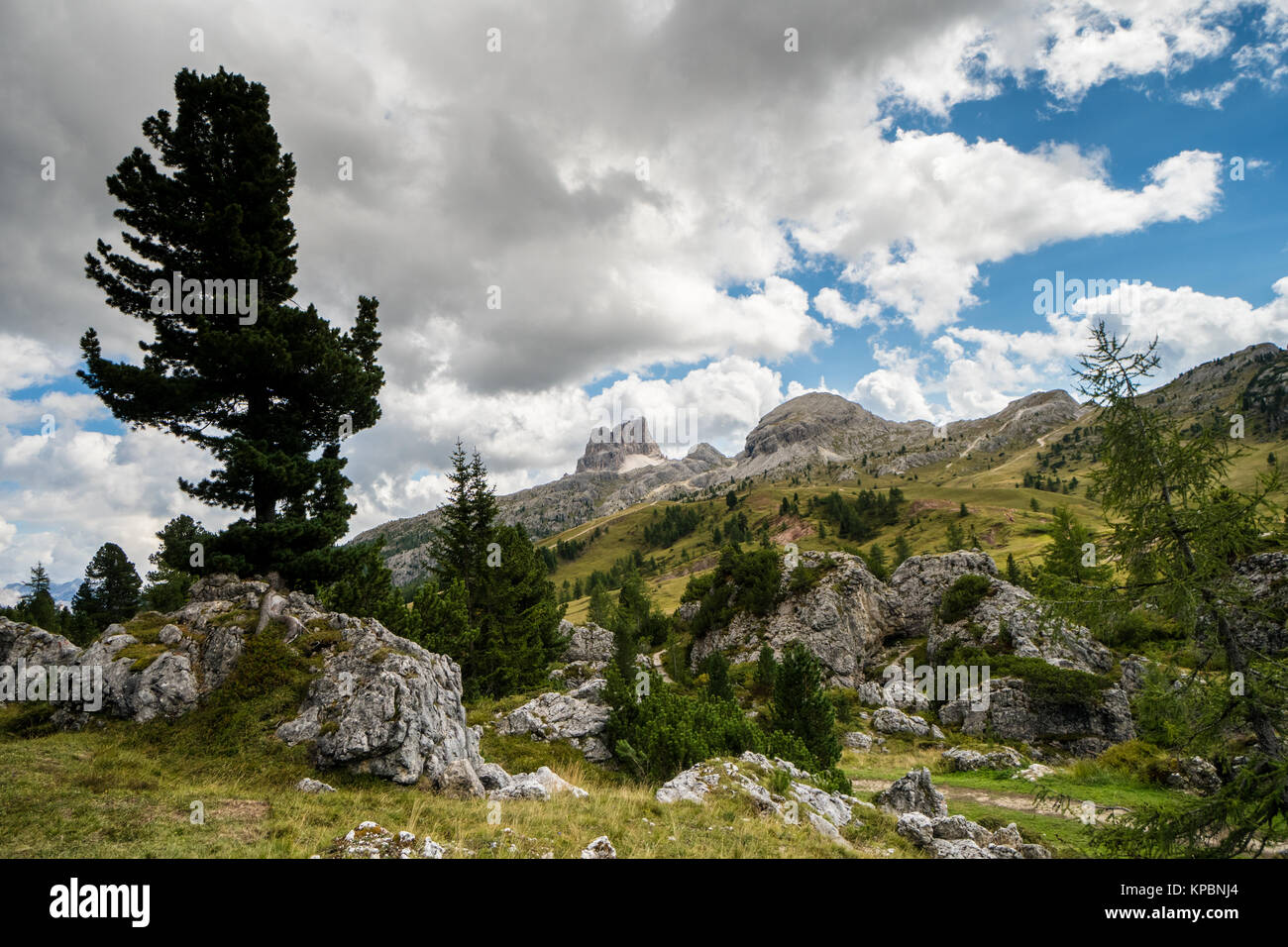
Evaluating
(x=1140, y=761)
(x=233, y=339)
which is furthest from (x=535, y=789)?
(x=1140, y=761)

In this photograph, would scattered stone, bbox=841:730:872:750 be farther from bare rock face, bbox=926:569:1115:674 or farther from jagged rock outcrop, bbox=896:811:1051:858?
jagged rock outcrop, bbox=896:811:1051:858

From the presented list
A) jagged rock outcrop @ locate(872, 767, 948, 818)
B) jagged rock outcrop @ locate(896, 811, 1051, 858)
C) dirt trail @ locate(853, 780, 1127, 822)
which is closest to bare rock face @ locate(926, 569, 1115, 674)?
dirt trail @ locate(853, 780, 1127, 822)

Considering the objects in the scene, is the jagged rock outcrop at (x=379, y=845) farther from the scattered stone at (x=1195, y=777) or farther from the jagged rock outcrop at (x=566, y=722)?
the scattered stone at (x=1195, y=777)

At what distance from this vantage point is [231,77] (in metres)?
20.6

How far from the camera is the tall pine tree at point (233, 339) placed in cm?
1855

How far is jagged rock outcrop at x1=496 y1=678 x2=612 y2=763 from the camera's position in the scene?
67.9 feet

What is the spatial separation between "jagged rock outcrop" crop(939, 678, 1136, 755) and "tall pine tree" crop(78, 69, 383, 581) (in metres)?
42.2

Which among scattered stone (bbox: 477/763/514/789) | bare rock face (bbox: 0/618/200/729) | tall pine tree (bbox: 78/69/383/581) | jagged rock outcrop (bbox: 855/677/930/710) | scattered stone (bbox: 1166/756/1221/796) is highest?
tall pine tree (bbox: 78/69/383/581)

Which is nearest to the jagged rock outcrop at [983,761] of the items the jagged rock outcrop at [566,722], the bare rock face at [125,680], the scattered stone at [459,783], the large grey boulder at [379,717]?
the jagged rock outcrop at [566,722]

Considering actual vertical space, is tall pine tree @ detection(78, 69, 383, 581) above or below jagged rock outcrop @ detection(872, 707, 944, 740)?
above

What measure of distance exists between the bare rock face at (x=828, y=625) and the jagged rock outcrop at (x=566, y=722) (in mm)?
34454
